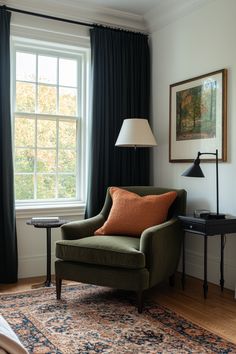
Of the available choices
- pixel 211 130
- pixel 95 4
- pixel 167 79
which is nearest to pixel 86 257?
pixel 211 130

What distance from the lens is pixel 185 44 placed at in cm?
428

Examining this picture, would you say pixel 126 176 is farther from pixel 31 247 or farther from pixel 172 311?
pixel 172 311

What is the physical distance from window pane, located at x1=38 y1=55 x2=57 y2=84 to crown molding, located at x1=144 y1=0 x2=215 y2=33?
1140mm

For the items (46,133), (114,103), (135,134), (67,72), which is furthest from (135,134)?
(67,72)

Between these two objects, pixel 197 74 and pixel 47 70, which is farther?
Result: pixel 47 70

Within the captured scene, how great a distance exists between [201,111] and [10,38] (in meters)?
1.97

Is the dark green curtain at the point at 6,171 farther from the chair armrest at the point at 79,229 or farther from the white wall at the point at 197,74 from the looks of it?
the white wall at the point at 197,74

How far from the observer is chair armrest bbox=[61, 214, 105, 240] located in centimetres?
364

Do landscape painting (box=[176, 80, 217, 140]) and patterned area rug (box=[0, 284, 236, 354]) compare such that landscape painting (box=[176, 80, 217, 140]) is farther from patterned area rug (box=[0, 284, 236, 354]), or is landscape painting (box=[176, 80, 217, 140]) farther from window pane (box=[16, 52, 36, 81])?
patterned area rug (box=[0, 284, 236, 354])

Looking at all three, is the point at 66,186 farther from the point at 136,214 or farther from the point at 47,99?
the point at 136,214

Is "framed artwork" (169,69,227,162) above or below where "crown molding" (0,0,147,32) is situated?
below

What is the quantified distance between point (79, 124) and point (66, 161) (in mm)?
428

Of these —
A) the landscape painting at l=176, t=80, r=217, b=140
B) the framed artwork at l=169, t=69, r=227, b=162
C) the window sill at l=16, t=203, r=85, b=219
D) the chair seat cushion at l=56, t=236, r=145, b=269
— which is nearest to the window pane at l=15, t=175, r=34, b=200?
the window sill at l=16, t=203, r=85, b=219

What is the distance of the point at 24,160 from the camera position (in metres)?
4.34
